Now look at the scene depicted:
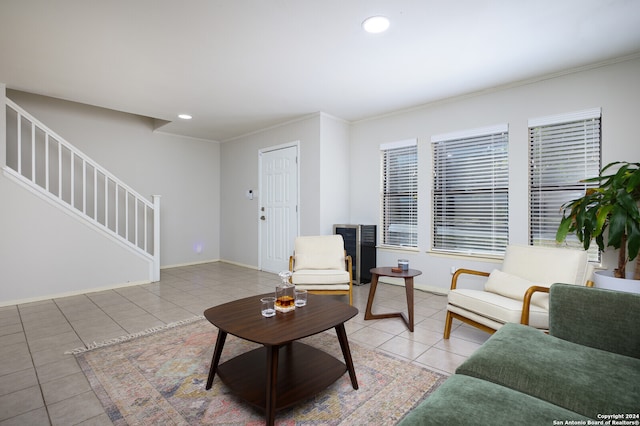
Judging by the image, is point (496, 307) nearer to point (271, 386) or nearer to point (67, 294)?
point (271, 386)

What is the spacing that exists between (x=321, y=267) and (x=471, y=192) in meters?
2.18

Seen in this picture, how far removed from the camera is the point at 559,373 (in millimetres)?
1385

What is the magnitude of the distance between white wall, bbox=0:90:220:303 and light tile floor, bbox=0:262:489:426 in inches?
13.9

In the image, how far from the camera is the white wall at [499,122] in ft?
10.2

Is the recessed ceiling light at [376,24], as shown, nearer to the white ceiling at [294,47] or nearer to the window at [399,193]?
the white ceiling at [294,47]

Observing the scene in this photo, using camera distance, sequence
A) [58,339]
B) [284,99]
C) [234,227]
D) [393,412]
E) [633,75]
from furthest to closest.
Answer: [234,227] < [284,99] < [633,75] < [58,339] < [393,412]

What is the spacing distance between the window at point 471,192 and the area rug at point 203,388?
231cm

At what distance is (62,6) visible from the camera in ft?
7.63

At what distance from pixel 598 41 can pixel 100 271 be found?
20.7 ft

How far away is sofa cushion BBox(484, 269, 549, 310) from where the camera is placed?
2.42 metres

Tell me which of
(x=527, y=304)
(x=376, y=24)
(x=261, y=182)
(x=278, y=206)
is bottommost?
(x=527, y=304)

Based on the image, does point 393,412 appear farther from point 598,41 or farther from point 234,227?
point 234,227

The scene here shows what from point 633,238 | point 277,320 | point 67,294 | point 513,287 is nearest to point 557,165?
point 633,238

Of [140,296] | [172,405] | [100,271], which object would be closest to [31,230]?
[100,271]
